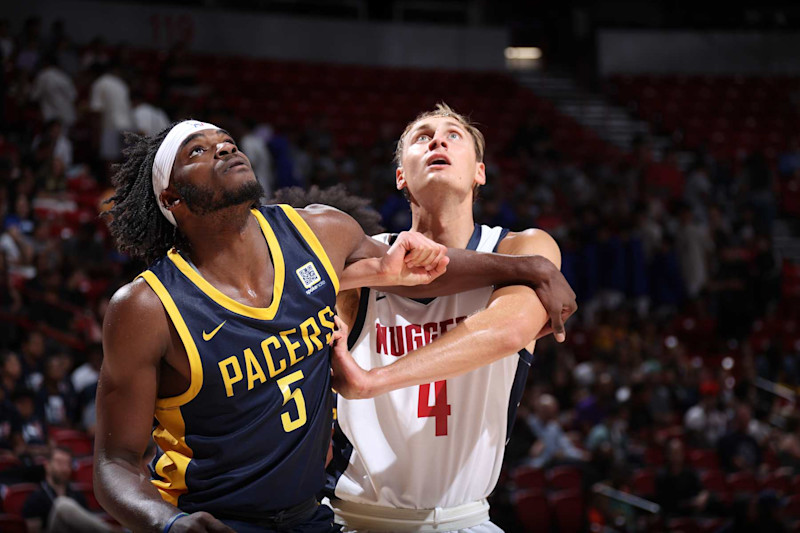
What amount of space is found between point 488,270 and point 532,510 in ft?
16.2

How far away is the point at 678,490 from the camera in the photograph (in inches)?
331

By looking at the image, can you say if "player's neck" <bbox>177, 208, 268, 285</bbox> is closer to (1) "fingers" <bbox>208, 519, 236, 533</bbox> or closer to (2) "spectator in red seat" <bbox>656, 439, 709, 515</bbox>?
(1) "fingers" <bbox>208, 519, 236, 533</bbox>

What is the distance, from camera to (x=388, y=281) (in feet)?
10.1

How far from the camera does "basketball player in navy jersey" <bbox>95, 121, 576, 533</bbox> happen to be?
8.10 feet

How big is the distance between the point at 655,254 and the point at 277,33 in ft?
27.5

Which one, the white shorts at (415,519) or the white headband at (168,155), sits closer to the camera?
the white headband at (168,155)

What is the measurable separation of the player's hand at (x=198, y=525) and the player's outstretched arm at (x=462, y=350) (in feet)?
2.22

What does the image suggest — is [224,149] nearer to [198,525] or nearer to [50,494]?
[198,525]

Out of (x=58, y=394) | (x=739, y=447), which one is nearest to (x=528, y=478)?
(x=739, y=447)

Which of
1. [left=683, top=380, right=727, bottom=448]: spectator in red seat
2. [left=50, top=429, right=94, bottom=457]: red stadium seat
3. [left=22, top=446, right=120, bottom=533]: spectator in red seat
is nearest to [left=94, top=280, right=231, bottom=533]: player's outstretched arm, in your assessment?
[left=22, top=446, right=120, bottom=533]: spectator in red seat

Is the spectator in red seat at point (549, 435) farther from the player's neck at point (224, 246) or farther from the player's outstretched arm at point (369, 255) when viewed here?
the player's neck at point (224, 246)

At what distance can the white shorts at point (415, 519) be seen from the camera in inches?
125

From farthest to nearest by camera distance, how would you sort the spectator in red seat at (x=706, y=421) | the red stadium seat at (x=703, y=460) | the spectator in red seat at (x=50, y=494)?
the spectator in red seat at (x=706, y=421) < the red stadium seat at (x=703, y=460) < the spectator in red seat at (x=50, y=494)

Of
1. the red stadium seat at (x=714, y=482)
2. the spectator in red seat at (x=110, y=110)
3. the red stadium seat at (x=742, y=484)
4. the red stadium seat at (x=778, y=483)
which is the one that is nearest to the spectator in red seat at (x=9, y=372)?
the spectator in red seat at (x=110, y=110)
